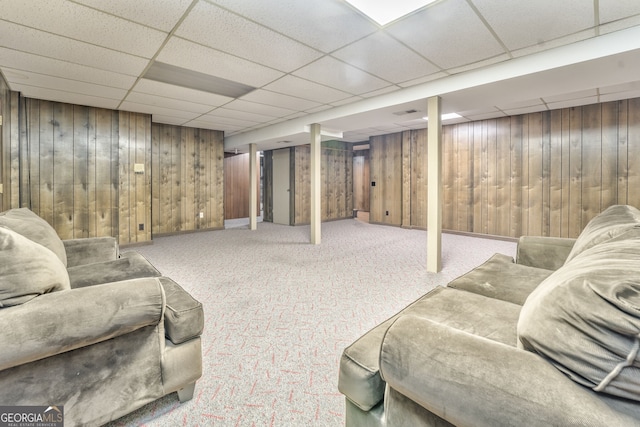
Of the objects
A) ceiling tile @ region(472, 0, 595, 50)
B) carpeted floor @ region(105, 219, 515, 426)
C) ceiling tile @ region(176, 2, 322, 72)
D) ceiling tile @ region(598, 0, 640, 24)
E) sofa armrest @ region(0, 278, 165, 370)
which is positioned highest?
ceiling tile @ region(176, 2, 322, 72)

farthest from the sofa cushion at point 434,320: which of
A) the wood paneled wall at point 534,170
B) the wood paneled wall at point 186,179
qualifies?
the wood paneled wall at point 186,179

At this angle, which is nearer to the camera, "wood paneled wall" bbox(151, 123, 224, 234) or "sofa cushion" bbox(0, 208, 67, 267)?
"sofa cushion" bbox(0, 208, 67, 267)

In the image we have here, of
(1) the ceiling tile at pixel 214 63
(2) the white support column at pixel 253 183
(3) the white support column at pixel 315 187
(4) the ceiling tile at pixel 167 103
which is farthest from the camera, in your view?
(2) the white support column at pixel 253 183

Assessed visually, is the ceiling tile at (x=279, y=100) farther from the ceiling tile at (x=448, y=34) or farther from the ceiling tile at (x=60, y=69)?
the ceiling tile at (x=448, y=34)

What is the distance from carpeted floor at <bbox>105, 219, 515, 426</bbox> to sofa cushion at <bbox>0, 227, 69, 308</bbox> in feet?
2.43

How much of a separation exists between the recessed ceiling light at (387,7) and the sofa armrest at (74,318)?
233 cm

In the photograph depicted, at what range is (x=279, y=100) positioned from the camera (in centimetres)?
457

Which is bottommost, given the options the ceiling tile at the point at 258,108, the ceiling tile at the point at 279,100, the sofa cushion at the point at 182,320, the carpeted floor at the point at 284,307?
the carpeted floor at the point at 284,307

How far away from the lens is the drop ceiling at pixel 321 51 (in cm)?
226

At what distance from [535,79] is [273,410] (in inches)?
154

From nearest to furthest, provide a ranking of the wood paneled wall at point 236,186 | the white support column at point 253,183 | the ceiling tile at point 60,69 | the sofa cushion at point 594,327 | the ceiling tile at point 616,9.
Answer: the sofa cushion at point 594,327 < the ceiling tile at point 616,9 < the ceiling tile at point 60,69 < the white support column at point 253,183 < the wood paneled wall at point 236,186

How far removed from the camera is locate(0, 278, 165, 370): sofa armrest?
3.36 feet

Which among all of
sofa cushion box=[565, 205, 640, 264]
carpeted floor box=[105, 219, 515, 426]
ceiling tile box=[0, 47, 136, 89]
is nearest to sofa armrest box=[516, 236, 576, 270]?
sofa cushion box=[565, 205, 640, 264]

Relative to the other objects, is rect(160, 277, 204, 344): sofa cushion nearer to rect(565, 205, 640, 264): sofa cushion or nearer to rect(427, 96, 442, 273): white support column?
rect(565, 205, 640, 264): sofa cushion
